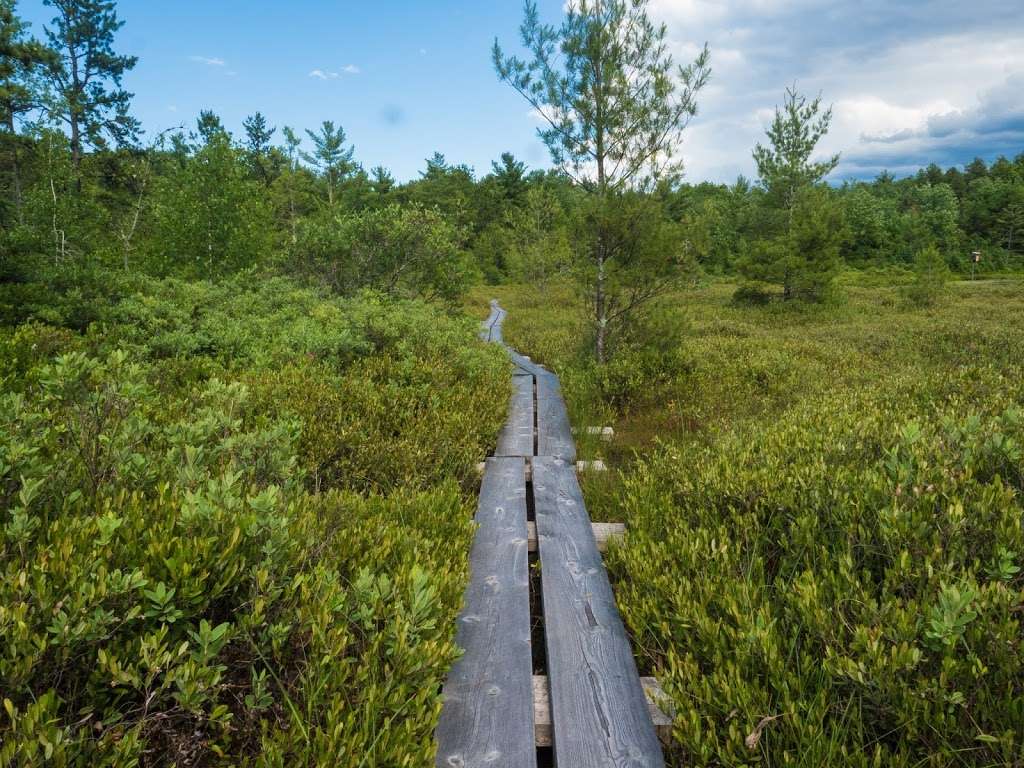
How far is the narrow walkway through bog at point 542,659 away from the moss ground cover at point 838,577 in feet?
0.72

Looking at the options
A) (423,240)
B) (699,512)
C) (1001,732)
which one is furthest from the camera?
(423,240)

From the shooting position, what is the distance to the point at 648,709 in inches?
110

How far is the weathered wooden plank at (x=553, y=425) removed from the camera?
708 cm

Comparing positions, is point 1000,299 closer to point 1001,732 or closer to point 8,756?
point 1001,732

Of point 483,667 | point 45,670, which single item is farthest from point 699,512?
point 45,670

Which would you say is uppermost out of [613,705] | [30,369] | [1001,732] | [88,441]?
[30,369]

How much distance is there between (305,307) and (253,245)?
9224 millimetres

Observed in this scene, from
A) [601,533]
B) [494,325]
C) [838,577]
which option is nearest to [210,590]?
[601,533]

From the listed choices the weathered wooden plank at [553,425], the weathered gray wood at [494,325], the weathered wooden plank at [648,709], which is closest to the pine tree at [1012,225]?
the weathered gray wood at [494,325]

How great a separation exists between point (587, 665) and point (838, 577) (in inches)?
65.2

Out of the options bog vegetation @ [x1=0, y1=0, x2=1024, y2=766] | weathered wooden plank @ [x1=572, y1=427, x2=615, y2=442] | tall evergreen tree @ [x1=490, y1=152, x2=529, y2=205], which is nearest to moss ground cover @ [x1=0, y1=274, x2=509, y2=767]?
bog vegetation @ [x1=0, y1=0, x2=1024, y2=766]

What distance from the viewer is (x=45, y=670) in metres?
1.90

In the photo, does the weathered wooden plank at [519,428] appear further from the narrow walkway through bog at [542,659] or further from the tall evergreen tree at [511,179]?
the tall evergreen tree at [511,179]

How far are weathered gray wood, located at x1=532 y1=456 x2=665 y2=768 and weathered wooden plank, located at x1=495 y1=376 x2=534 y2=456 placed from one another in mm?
2183
